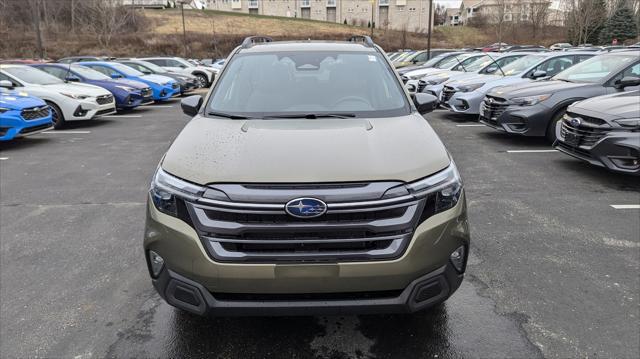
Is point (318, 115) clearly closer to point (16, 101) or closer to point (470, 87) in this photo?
point (16, 101)

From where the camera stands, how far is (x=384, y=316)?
307 centimetres

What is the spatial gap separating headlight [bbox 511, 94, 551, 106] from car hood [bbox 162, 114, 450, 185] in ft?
19.4

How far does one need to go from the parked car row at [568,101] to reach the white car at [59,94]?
8.99m

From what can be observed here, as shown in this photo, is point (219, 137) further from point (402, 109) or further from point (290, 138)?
point (402, 109)

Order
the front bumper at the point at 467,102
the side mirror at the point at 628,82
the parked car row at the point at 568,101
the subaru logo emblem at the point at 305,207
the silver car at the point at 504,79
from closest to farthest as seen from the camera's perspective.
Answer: the subaru logo emblem at the point at 305,207 < the parked car row at the point at 568,101 < the side mirror at the point at 628,82 < the silver car at the point at 504,79 < the front bumper at the point at 467,102

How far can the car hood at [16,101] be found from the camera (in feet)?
28.9

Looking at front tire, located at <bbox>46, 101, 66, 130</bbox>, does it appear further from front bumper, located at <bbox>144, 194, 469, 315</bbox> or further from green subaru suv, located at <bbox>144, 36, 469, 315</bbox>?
front bumper, located at <bbox>144, 194, 469, 315</bbox>

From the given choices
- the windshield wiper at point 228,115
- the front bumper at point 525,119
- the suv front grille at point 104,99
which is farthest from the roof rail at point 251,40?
the suv front grille at point 104,99

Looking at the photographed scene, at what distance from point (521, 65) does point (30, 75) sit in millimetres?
12648

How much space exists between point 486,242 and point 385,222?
237 centimetres

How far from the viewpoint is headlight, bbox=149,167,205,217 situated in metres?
2.40

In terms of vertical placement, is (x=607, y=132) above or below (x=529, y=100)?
below

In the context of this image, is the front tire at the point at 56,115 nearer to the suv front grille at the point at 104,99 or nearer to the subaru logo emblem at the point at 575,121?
the suv front grille at the point at 104,99

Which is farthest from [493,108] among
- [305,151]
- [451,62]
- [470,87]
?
[451,62]
